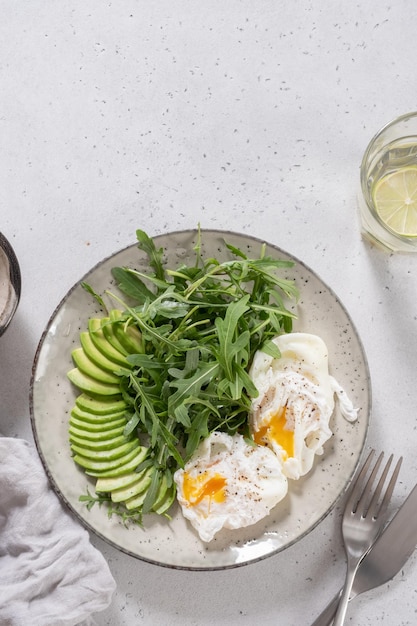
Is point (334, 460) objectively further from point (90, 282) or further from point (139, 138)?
point (139, 138)

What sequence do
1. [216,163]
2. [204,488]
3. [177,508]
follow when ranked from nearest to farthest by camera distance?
[204,488] → [177,508] → [216,163]

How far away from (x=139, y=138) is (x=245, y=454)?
1.11 metres

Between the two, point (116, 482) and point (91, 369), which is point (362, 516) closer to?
point (116, 482)

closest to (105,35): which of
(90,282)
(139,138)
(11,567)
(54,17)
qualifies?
(54,17)

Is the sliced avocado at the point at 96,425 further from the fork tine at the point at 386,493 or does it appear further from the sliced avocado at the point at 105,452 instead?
the fork tine at the point at 386,493

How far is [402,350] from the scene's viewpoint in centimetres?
225

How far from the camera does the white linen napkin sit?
201 cm

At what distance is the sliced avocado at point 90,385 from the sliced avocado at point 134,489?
27 cm

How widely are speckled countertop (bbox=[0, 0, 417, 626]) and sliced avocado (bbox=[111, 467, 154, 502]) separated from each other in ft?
0.87

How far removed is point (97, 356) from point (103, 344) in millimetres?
42

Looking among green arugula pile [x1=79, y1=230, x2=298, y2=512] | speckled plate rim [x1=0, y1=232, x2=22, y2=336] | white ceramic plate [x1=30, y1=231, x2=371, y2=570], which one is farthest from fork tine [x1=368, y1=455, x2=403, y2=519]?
speckled plate rim [x1=0, y1=232, x2=22, y2=336]

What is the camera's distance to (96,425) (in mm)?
2035

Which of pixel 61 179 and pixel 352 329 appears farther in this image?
pixel 61 179

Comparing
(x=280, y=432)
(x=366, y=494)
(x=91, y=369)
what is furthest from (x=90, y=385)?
(x=366, y=494)
